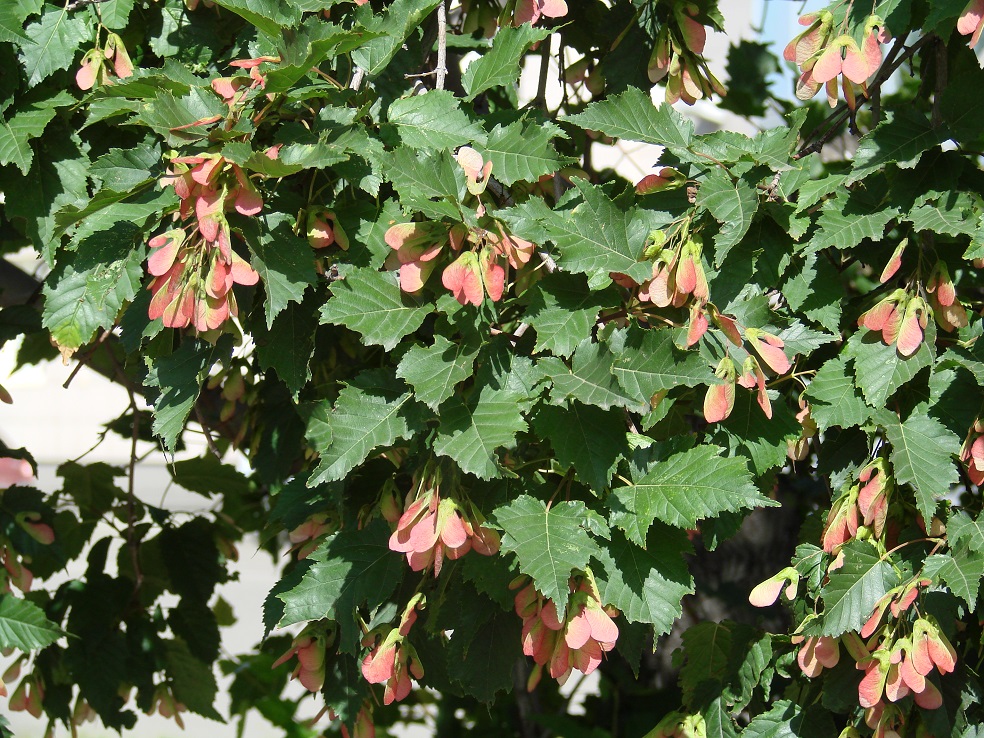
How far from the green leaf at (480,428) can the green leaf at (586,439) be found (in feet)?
0.14

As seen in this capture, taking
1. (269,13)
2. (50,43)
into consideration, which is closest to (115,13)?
(50,43)

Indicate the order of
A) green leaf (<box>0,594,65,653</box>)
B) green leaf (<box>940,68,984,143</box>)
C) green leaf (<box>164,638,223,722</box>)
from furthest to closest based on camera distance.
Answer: green leaf (<box>164,638,223,722</box>)
green leaf (<box>0,594,65,653</box>)
green leaf (<box>940,68,984,143</box>)

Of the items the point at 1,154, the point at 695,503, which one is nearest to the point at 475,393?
the point at 695,503

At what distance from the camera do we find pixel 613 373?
105 cm

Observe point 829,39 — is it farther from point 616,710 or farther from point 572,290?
point 616,710

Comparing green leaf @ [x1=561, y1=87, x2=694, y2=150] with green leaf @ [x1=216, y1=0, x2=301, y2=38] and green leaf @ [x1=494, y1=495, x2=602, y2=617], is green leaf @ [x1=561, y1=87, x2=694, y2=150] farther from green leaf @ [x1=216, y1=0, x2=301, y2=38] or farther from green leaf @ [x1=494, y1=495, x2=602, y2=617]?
green leaf @ [x1=494, y1=495, x2=602, y2=617]

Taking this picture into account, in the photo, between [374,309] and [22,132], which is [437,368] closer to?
[374,309]

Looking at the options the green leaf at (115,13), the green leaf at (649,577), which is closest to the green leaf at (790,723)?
the green leaf at (649,577)

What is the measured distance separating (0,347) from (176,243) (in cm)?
93

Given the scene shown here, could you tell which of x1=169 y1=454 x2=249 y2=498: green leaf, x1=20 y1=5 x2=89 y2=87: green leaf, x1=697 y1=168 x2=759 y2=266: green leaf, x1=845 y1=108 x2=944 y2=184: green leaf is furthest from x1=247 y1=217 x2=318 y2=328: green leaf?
x1=169 y1=454 x2=249 y2=498: green leaf

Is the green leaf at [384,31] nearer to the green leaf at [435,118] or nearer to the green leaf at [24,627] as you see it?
the green leaf at [435,118]

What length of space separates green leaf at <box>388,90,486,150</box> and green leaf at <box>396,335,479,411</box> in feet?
0.94

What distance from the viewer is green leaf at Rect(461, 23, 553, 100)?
48.3 inches

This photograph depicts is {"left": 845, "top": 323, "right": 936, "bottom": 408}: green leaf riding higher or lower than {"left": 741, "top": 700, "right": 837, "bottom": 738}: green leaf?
higher
